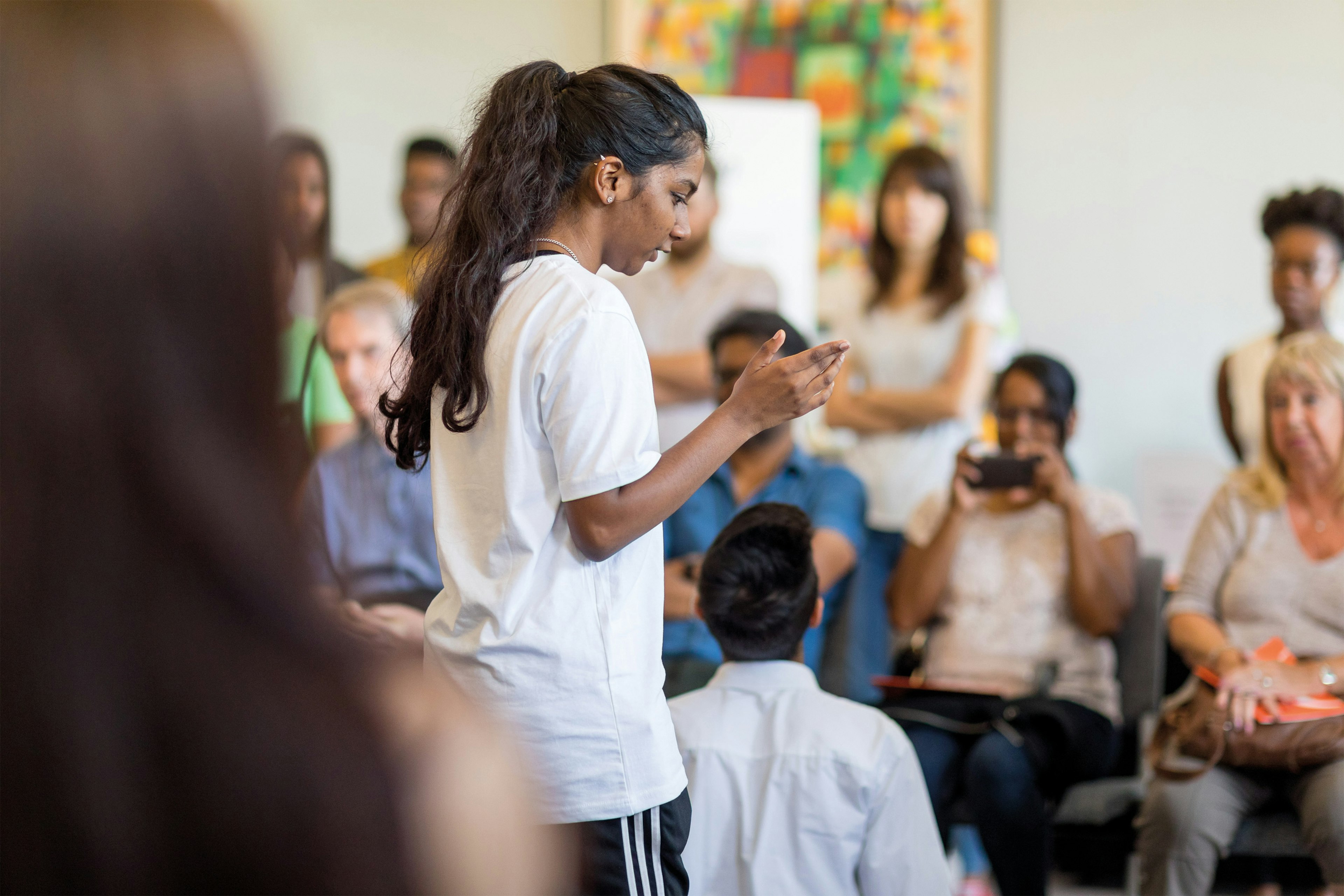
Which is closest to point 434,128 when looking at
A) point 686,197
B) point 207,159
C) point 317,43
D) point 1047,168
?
point 317,43

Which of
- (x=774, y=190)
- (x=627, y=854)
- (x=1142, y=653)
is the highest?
(x=774, y=190)

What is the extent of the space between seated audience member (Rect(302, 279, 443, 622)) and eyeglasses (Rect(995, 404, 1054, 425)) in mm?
1339

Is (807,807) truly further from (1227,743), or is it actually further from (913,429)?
(913,429)

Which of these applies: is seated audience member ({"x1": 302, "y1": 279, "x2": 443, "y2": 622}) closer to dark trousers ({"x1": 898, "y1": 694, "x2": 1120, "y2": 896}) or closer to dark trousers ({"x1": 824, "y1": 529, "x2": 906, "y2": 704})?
dark trousers ({"x1": 824, "y1": 529, "x2": 906, "y2": 704})

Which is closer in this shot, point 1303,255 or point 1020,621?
point 1020,621

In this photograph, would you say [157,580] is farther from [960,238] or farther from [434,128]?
[434,128]

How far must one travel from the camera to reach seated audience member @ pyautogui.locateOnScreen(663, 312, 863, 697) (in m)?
2.52

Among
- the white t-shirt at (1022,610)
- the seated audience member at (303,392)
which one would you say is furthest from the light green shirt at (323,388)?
the white t-shirt at (1022,610)

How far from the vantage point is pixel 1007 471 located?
8.70ft

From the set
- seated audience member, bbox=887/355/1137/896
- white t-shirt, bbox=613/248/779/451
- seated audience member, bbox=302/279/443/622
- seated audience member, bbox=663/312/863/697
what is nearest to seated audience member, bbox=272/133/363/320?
seated audience member, bbox=302/279/443/622

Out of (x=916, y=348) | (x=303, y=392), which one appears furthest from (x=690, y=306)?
(x=303, y=392)

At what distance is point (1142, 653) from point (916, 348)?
911mm

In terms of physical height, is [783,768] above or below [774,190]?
below

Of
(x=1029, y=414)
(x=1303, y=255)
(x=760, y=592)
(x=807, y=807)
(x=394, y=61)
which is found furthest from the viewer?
(x=394, y=61)
